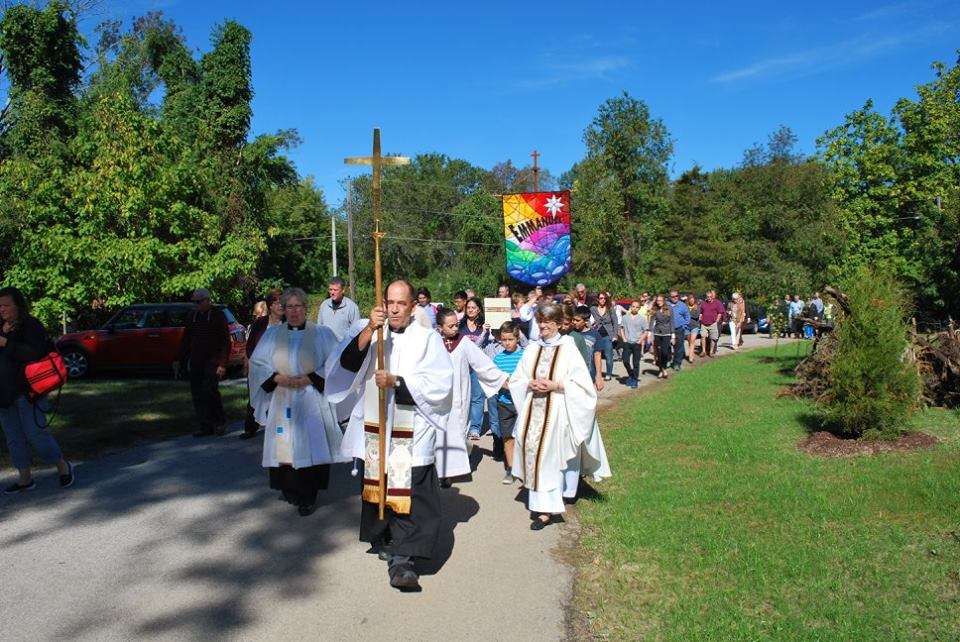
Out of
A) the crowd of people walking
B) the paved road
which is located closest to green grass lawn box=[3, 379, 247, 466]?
the crowd of people walking

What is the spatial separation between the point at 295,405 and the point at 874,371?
20.1 feet

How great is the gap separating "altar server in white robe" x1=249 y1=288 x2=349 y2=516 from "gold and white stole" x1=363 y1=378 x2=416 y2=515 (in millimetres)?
1360

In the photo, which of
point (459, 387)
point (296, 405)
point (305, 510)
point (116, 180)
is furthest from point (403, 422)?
point (116, 180)

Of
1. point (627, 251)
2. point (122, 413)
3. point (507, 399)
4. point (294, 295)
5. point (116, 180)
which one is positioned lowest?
point (122, 413)

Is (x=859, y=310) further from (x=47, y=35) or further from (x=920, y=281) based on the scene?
(x=47, y=35)

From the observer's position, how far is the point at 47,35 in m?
28.5

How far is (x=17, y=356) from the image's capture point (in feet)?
23.2

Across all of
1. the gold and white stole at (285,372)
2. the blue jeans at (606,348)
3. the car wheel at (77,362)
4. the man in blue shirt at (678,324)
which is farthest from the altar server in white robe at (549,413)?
the car wheel at (77,362)

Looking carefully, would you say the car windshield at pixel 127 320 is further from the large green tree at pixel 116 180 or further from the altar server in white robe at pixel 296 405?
the altar server in white robe at pixel 296 405

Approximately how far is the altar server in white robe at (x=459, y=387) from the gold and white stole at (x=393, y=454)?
64 centimetres

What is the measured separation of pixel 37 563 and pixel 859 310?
26.7ft

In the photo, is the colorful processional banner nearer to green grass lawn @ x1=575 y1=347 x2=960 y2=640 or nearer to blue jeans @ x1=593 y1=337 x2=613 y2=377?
blue jeans @ x1=593 y1=337 x2=613 y2=377

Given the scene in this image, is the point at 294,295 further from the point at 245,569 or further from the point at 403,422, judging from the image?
the point at 245,569

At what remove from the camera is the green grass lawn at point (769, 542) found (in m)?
4.61
